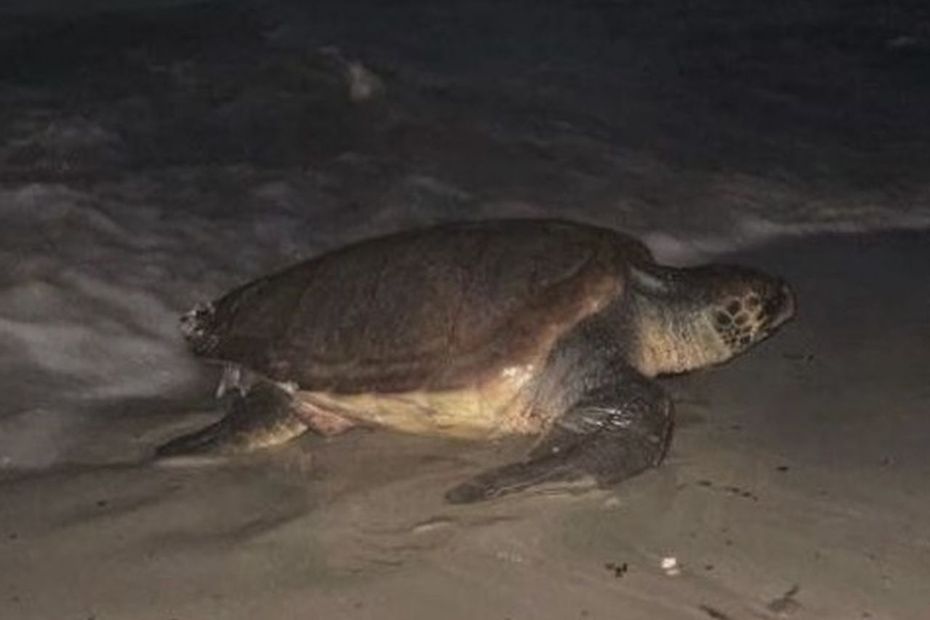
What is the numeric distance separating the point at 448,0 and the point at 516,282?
30.6 feet

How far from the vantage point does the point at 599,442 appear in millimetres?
3350

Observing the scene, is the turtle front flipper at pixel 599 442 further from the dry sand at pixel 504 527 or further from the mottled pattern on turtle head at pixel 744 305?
the mottled pattern on turtle head at pixel 744 305

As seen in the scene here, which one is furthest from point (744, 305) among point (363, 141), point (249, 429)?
point (363, 141)

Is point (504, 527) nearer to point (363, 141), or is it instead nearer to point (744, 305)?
point (744, 305)

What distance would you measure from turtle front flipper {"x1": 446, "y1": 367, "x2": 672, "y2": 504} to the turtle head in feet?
0.94

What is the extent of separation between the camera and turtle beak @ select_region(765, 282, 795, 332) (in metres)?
3.95

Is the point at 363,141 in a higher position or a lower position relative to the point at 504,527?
lower

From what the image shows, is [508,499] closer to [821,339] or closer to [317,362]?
[317,362]

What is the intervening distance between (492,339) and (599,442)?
47 centimetres

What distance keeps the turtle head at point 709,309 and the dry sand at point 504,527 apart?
15 cm

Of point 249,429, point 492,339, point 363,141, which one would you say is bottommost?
point 363,141

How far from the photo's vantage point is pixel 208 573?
2.95 metres

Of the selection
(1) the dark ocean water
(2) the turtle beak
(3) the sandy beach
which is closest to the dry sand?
(3) the sandy beach

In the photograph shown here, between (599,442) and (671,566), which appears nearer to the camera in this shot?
(671,566)
